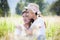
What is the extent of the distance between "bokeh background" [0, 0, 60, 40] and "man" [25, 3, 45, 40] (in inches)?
1.5

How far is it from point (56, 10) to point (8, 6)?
428 millimetres

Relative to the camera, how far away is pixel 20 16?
1.39 metres

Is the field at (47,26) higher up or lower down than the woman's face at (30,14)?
lower down

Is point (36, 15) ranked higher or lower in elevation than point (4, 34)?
higher

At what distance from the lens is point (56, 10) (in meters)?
1.39

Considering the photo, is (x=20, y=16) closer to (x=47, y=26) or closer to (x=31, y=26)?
(x=31, y=26)

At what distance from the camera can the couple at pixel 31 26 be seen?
1360 millimetres

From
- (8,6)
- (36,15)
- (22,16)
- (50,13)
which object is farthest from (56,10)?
(8,6)

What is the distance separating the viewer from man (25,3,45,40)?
4.46 feet

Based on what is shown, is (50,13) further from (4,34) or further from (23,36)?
(4,34)

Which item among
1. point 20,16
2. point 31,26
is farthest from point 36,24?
point 20,16

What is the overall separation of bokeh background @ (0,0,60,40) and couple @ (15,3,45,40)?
36 mm

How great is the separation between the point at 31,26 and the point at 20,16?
132 mm

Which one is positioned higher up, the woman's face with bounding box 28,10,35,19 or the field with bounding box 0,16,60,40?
the woman's face with bounding box 28,10,35,19
